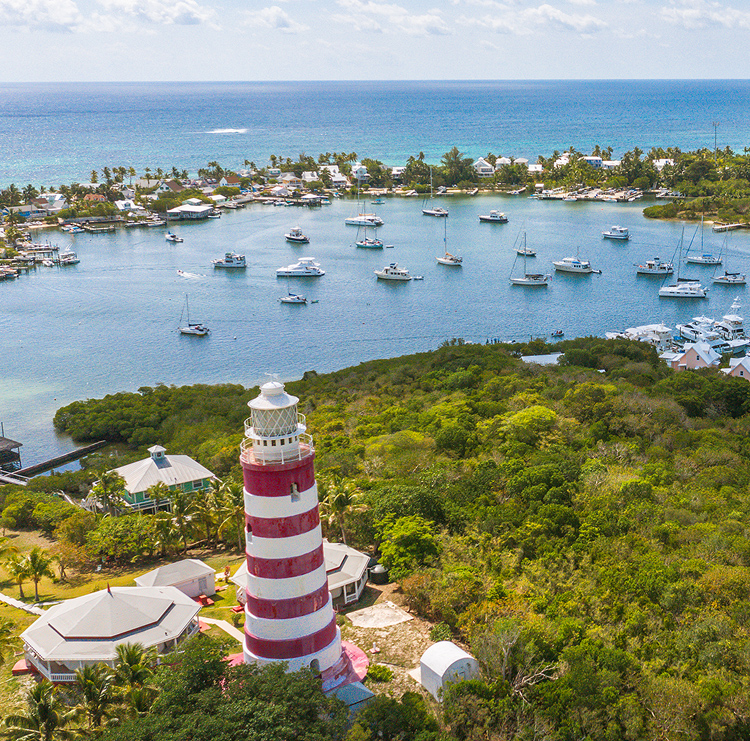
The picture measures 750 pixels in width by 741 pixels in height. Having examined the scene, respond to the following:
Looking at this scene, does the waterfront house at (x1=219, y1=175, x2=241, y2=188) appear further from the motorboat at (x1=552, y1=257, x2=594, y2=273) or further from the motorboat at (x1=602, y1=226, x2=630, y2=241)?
the motorboat at (x1=552, y1=257, x2=594, y2=273)

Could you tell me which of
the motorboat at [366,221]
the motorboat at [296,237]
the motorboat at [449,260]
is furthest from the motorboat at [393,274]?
the motorboat at [366,221]

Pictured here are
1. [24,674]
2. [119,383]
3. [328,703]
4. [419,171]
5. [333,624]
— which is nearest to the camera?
[328,703]

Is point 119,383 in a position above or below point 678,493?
below

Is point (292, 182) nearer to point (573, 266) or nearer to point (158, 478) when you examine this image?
point (573, 266)

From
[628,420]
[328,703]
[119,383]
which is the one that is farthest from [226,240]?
[328,703]

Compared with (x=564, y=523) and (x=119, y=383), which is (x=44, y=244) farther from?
(x=564, y=523)

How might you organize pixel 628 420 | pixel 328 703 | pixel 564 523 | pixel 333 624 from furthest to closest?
pixel 628 420 < pixel 564 523 < pixel 333 624 < pixel 328 703
